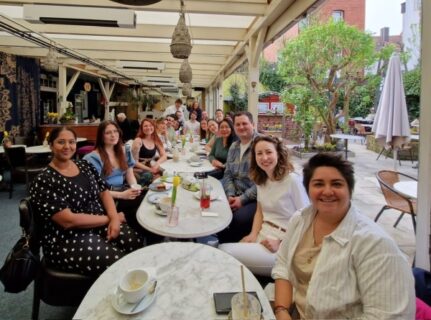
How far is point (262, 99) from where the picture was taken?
710 inches

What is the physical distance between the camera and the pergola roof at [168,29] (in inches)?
156

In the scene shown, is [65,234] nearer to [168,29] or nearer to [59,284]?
[59,284]

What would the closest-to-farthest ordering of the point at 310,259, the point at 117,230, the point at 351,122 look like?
the point at 310,259 < the point at 117,230 < the point at 351,122

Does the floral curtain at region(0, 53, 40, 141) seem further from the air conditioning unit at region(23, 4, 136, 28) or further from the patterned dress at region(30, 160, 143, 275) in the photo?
the patterned dress at region(30, 160, 143, 275)

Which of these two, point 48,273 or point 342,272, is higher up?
point 342,272

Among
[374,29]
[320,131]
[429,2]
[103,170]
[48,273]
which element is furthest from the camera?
[320,131]

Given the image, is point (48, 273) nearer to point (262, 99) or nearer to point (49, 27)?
point (49, 27)

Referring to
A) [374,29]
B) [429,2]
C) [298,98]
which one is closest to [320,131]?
[298,98]

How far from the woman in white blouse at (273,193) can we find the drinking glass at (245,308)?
954 mm

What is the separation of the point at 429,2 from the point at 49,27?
549 centimetres

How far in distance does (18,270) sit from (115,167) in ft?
5.21

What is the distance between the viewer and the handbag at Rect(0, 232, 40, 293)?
5.36ft

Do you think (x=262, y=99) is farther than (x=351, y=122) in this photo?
Yes

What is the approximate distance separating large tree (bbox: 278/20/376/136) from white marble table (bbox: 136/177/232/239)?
25.8 ft
